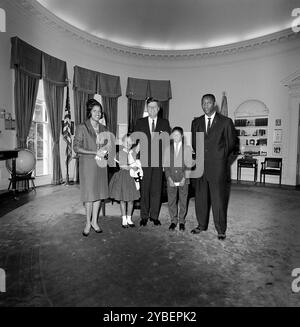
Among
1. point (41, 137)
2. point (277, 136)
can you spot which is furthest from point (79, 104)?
point (277, 136)

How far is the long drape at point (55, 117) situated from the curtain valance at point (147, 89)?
2678 mm

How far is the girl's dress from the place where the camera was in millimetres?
3527

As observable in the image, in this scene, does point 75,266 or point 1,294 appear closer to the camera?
point 1,294

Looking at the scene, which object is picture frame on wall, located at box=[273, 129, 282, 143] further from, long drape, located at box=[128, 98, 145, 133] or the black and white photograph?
long drape, located at box=[128, 98, 145, 133]

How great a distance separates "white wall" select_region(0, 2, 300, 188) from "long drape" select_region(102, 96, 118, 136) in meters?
0.28

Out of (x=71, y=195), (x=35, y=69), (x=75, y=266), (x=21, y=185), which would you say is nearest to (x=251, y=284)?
(x=75, y=266)

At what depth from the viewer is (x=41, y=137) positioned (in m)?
7.41

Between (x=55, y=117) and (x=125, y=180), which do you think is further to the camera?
(x=55, y=117)

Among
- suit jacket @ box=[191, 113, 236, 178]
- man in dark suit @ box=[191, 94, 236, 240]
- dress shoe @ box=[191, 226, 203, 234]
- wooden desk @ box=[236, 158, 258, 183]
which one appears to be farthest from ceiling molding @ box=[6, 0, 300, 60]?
dress shoe @ box=[191, 226, 203, 234]

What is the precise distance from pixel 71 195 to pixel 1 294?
3972mm

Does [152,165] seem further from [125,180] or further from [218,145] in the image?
[218,145]

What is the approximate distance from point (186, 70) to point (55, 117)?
17.0 ft

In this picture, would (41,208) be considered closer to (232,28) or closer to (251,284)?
(251,284)

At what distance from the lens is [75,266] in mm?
2486
